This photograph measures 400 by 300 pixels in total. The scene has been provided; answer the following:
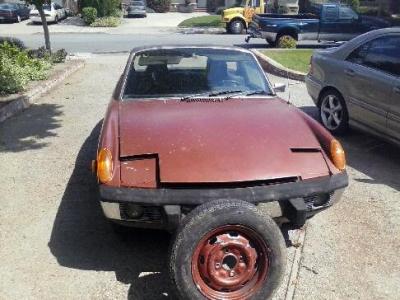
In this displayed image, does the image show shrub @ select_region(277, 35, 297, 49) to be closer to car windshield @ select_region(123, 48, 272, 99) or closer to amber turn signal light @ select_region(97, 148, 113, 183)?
car windshield @ select_region(123, 48, 272, 99)

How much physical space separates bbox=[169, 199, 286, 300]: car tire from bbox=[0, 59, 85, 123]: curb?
5642 mm

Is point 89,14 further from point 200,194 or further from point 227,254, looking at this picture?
point 227,254

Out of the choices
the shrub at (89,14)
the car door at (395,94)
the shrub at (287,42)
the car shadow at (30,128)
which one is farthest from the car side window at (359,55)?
the shrub at (89,14)

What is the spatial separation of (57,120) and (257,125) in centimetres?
483

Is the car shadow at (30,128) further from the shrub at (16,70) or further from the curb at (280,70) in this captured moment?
the curb at (280,70)

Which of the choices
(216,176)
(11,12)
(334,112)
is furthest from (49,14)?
(216,176)

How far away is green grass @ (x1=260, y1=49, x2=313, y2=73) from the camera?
41.3 ft

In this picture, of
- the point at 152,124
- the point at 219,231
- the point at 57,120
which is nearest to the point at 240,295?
the point at 219,231

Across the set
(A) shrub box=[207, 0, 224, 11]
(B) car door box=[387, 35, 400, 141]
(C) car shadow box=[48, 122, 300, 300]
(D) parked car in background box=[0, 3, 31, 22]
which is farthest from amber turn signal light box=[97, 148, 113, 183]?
(A) shrub box=[207, 0, 224, 11]

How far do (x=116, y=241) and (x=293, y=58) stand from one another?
11.2 metres

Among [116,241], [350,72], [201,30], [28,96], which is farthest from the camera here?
[201,30]

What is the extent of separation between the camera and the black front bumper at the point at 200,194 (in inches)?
127

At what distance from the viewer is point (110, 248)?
12.8 feet

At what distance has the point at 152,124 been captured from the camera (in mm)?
3984
